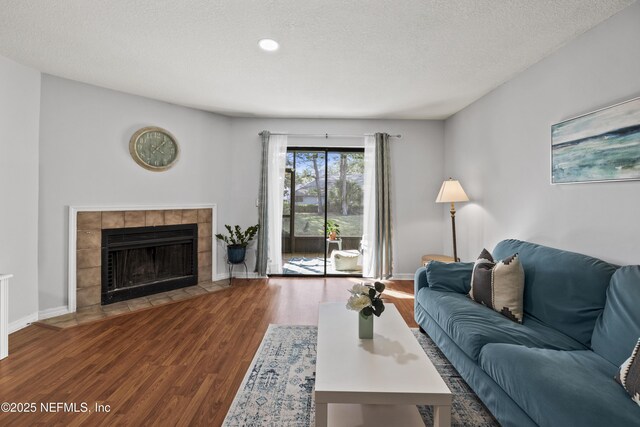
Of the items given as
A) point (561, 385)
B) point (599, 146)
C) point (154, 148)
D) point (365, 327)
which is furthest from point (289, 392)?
point (154, 148)

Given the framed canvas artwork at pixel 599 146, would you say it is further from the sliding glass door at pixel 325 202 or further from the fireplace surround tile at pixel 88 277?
the fireplace surround tile at pixel 88 277

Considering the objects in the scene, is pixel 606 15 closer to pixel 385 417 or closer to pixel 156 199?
pixel 385 417

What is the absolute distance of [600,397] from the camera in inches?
50.7

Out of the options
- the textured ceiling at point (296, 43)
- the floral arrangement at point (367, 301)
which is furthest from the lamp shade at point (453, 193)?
the floral arrangement at point (367, 301)

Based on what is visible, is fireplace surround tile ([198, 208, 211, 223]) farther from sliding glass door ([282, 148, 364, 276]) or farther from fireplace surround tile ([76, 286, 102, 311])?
fireplace surround tile ([76, 286, 102, 311])

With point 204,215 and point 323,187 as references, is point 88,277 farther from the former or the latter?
point 323,187

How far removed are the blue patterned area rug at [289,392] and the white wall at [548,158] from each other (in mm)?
1402

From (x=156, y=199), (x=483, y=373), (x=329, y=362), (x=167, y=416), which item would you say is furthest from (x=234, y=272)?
(x=483, y=373)

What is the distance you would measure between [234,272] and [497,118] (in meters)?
4.29

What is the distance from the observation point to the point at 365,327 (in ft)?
6.25

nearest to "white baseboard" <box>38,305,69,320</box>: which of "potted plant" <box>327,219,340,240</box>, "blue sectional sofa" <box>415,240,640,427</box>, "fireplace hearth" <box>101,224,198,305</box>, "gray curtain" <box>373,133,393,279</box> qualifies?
"fireplace hearth" <box>101,224,198,305</box>

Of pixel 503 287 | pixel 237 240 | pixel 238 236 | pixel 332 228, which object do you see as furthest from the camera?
pixel 332 228

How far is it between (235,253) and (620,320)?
4163 mm

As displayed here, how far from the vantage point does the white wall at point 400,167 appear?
501 cm
